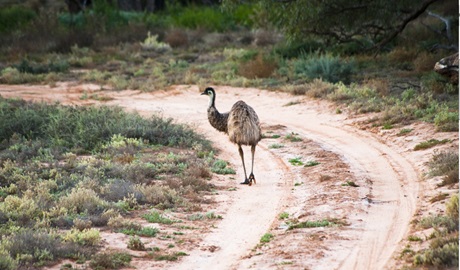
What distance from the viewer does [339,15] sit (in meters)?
25.1

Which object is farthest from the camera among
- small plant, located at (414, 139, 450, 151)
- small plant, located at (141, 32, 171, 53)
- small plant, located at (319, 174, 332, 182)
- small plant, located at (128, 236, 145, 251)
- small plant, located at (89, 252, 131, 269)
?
small plant, located at (141, 32, 171, 53)

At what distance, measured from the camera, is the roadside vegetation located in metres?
11.4

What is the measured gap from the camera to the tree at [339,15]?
79.6 ft

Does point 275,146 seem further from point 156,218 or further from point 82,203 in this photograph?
point 82,203

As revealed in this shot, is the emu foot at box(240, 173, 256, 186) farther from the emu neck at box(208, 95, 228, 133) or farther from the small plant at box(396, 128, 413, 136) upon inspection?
the small plant at box(396, 128, 413, 136)

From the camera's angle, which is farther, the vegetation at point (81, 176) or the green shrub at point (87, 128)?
the green shrub at point (87, 128)

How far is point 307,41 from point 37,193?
1743 centimetres

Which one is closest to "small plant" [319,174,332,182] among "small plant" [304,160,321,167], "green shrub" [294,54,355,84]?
"small plant" [304,160,321,167]

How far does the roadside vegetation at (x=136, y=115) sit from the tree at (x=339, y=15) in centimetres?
94

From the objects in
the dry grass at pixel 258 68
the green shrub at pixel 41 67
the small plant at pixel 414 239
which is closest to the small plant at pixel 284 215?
the small plant at pixel 414 239

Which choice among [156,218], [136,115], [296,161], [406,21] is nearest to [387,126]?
[296,161]

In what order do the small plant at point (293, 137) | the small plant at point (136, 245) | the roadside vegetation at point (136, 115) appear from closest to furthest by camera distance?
the small plant at point (136, 245) < the roadside vegetation at point (136, 115) < the small plant at point (293, 137)

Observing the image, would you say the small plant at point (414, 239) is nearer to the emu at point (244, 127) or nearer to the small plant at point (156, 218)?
the small plant at point (156, 218)

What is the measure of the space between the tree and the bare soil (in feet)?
12.9
